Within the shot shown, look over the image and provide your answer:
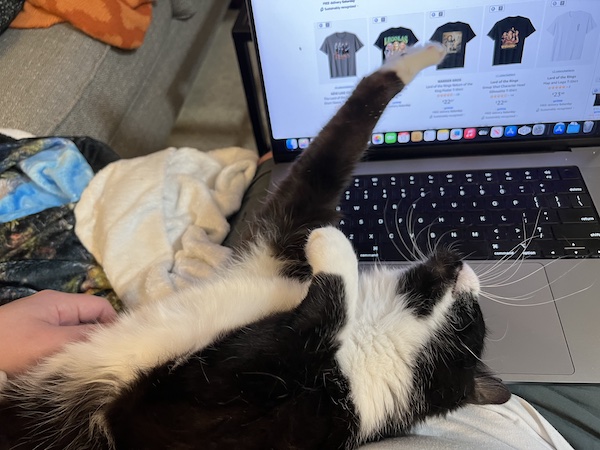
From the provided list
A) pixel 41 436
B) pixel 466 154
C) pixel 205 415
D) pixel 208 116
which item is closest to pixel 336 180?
pixel 466 154

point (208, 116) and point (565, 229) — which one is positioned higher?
point (565, 229)

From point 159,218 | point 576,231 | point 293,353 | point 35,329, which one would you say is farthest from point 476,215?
point 35,329

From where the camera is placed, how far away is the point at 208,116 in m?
1.87

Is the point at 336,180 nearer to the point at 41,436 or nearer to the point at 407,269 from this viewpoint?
the point at 407,269

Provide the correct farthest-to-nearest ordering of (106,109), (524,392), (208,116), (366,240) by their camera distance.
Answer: (208,116), (106,109), (366,240), (524,392)

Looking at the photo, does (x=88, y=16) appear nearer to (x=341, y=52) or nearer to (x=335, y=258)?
(x=341, y=52)

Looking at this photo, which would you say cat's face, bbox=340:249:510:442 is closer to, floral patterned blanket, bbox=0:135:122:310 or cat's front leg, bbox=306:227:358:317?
cat's front leg, bbox=306:227:358:317

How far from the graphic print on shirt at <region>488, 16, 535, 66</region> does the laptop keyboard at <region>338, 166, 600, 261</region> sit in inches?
7.1

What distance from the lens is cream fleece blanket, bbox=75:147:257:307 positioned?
2.86ft

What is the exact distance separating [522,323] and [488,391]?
115mm

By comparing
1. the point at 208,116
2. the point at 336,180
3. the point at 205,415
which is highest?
the point at 336,180

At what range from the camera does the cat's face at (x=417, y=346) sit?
26.3 inches

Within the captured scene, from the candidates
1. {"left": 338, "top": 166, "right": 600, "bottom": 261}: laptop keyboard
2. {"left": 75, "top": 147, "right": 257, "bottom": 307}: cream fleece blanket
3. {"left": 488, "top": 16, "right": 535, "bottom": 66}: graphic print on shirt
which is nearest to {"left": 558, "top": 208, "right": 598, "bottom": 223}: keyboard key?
{"left": 338, "top": 166, "right": 600, "bottom": 261}: laptop keyboard

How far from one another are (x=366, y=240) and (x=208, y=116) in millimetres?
1189
